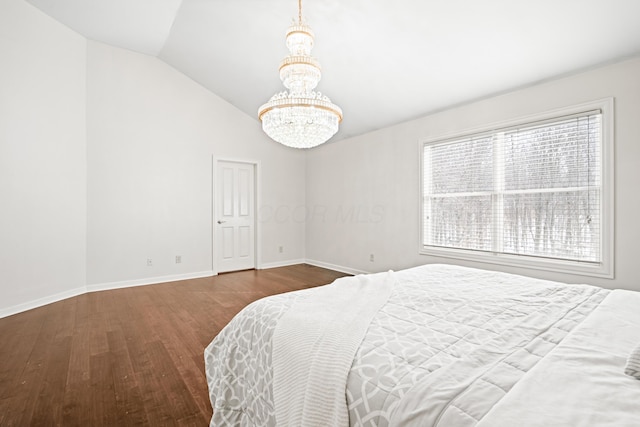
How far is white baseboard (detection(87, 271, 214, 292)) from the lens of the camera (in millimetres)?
4102

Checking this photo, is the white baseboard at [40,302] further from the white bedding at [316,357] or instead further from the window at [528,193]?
the window at [528,193]

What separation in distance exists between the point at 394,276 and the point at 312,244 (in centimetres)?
408

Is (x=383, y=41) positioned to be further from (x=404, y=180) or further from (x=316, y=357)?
(x=316, y=357)

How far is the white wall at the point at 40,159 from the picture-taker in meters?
3.15

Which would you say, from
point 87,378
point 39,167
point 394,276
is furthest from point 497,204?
point 39,167

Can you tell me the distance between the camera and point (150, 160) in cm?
448

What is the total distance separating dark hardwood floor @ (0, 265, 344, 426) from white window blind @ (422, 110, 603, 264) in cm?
258

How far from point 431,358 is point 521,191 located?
2.93 metres

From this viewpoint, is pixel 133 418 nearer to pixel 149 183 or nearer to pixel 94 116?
pixel 149 183

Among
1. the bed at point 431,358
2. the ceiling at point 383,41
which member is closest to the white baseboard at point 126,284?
the ceiling at point 383,41

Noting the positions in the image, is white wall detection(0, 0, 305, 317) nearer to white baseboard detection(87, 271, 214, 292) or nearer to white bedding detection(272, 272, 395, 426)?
white baseboard detection(87, 271, 214, 292)

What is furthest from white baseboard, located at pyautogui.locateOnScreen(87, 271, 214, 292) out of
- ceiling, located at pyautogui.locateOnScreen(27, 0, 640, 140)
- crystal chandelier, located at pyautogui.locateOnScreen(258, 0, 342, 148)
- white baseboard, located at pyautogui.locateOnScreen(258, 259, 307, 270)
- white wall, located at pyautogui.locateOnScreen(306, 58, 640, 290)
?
crystal chandelier, located at pyautogui.locateOnScreen(258, 0, 342, 148)

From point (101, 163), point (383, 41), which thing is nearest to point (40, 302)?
point (101, 163)

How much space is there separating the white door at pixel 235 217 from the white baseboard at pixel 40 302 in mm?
1868
